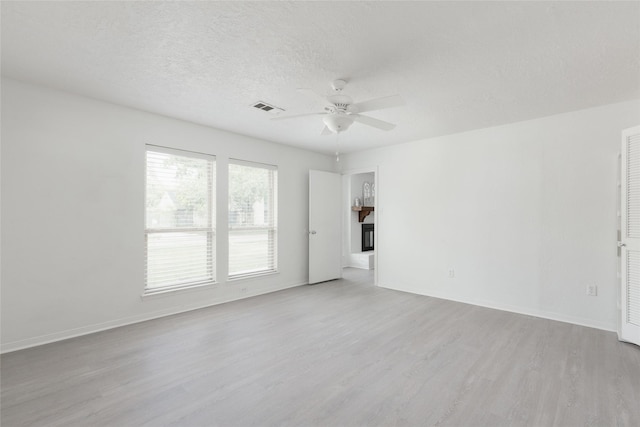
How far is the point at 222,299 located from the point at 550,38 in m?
4.59

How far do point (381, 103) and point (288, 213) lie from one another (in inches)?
127

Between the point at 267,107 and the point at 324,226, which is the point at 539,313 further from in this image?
the point at 267,107

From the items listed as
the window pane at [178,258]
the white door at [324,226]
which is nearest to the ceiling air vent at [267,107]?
the window pane at [178,258]

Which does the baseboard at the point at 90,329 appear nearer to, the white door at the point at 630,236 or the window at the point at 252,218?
the window at the point at 252,218

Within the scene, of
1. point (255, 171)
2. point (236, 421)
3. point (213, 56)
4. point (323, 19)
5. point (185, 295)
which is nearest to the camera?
point (236, 421)

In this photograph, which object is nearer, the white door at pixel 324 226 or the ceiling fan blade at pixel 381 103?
the ceiling fan blade at pixel 381 103

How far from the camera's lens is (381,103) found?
2.53 metres

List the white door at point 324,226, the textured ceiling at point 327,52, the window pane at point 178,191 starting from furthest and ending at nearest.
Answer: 1. the white door at point 324,226
2. the window pane at point 178,191
3. the textured ceiling at point 327,52

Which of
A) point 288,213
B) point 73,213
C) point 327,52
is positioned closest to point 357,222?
point 288,213

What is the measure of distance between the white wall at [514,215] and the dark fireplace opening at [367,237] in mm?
2481

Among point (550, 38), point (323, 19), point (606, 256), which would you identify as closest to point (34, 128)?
point (323, 19)

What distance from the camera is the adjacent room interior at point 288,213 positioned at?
205cm

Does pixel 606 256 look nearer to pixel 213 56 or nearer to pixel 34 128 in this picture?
pixel 213 56

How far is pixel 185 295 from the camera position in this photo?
4.11 m
